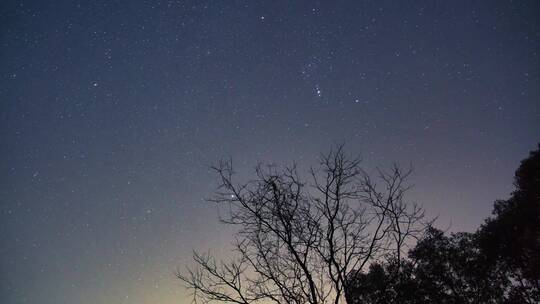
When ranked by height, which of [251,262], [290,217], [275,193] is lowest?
[251,262]

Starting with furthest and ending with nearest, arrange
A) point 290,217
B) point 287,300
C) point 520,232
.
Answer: point 520,232, point 290,217, point 287,300

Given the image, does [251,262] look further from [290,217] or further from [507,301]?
[507,301]

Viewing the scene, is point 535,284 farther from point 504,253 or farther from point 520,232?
point 520,232

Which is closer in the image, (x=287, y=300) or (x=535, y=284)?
(x=287, y=300)

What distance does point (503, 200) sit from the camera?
18.9m

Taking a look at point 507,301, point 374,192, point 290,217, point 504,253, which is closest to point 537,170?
point 504,253

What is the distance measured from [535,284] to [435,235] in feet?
18.3

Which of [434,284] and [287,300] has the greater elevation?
[434,284]

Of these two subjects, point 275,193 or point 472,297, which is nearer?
point 275,193

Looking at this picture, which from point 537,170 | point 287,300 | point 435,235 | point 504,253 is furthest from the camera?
point 435,235

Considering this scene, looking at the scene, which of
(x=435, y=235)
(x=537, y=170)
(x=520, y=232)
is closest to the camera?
(x=537, y=170)

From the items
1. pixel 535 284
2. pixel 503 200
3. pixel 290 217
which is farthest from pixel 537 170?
pixel 290 217

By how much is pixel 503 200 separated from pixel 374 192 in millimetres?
17221

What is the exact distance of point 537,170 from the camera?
16.2 metres
